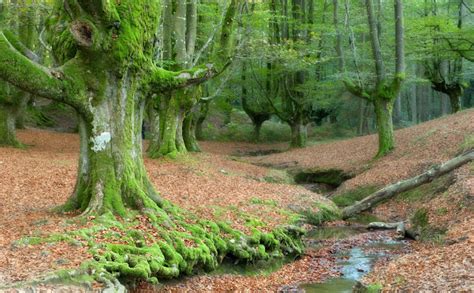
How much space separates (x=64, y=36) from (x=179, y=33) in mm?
11535

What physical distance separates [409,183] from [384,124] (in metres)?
7.57

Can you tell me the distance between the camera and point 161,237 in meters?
8.70

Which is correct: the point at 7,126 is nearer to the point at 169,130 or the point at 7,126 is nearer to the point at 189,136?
the point at 169,130

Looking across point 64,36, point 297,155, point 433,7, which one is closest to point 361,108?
point 433,7

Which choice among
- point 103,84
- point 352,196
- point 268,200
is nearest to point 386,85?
point 352,196

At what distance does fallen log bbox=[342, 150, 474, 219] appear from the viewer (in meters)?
15.1

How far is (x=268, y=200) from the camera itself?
1483cm

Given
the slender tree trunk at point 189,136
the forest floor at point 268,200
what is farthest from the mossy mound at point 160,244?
the slender tree trunk at point 189,136

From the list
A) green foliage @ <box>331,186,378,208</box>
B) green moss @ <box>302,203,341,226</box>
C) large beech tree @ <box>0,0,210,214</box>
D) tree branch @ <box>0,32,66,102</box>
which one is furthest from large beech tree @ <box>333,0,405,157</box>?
tree branch @ <box>0,32,66,102</box>

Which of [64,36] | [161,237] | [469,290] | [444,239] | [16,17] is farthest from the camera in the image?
[16,17]

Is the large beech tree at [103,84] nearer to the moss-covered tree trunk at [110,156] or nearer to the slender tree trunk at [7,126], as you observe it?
the moss-covered tree trunk at [110,156]

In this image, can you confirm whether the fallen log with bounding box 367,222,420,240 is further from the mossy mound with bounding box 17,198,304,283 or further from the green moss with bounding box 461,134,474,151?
the green moss with bounding box 461,134,474,151

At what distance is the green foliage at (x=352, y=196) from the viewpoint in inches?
700

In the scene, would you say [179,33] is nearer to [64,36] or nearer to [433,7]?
[64,36]
